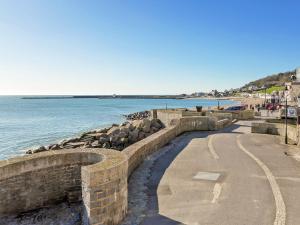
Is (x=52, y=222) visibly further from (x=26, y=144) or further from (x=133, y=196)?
(x=26, y=144)

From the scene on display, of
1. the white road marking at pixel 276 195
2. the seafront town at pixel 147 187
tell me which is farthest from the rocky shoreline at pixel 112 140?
the white road marking at pixel 276 195

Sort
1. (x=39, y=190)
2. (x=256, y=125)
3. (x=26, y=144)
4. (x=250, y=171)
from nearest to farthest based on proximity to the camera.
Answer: (x=39, y=190) → (x=250, y=171) → (x=256, y=125) → (x=26, y=144)

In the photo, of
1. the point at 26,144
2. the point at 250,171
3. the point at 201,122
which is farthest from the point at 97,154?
the point at 26,144

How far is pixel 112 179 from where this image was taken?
7109 millimetres

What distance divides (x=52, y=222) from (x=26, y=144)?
91.7ft

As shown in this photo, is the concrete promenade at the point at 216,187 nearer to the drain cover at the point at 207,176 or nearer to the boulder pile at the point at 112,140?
the drain cover at the point at 207,176

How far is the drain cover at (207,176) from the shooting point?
1062 centimetres

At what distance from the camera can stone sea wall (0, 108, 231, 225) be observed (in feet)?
22.5

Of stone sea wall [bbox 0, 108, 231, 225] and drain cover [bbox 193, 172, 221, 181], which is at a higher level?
stone sea wall [bbox 0, 108, 231, 225]

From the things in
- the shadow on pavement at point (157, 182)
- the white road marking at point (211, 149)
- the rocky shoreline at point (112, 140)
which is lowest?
the rocky shoreline at point (112, 140)

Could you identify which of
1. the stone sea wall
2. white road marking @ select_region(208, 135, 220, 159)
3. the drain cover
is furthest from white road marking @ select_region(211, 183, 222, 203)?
white road marking @ select_region(208, 135, 220, 159)

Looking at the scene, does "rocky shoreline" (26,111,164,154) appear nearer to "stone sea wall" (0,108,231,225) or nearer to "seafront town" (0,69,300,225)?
"seafront town" (0,69,300,225)

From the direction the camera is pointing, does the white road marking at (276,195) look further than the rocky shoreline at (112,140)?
No

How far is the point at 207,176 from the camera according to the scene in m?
10.9
